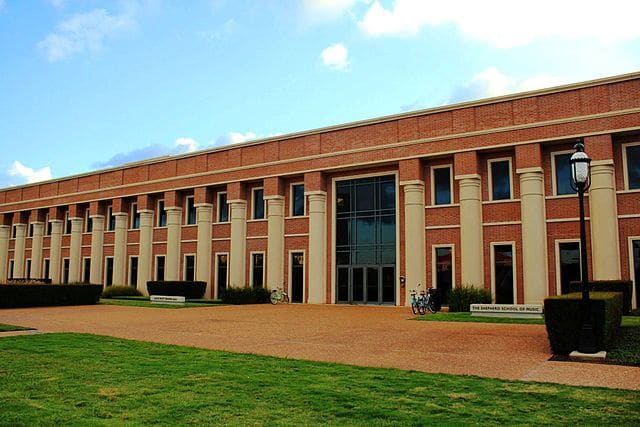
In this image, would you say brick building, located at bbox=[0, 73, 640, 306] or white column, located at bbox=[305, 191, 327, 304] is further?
white column, located at bbox=[305, 191, 327, 304]

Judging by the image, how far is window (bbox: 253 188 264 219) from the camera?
3510 centimetres

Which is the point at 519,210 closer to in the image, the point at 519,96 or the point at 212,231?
the point at 519,96

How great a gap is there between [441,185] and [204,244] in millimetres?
16277

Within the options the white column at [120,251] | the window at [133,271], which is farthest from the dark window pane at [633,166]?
the white column at [120,251]

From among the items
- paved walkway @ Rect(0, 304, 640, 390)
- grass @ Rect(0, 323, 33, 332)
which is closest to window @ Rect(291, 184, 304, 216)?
paved walkway @ Rect(0, 304, 640, 390)

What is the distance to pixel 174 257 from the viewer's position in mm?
38188

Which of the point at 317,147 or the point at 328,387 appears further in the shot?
the point at 317,147

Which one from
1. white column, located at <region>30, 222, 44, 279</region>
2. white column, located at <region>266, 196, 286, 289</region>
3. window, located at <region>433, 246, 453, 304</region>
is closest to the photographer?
window, located at <region>433, 246, 453, 304</region>

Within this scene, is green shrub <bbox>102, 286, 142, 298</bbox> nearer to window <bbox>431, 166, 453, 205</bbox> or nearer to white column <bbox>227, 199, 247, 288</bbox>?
white column <bbox>227, 199, 247, 288</bbox>

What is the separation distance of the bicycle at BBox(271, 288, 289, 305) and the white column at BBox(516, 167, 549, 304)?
13.2 metres

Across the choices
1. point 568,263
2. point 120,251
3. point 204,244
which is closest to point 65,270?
point 120,251

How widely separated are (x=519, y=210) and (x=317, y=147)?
11699 millimetres

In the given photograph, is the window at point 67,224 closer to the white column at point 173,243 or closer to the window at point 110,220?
the window at point 110,220

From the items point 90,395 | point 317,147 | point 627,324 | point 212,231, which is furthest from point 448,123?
point 90,395
